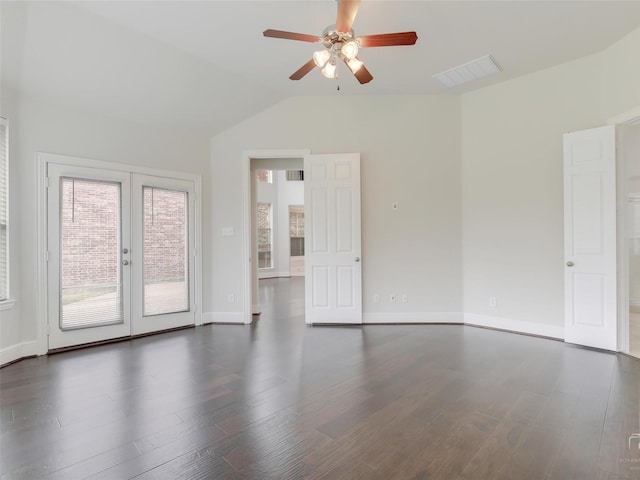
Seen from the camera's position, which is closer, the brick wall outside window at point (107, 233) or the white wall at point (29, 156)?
the white wall at point (29, 156)

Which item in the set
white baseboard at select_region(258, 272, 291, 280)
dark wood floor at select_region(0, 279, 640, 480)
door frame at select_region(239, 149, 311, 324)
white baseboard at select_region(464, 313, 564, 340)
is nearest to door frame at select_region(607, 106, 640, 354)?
dark wood floor at select_region(0, 279, 640, 480)

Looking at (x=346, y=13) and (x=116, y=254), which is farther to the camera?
(x=116, y=254)

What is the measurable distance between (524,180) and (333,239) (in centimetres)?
259

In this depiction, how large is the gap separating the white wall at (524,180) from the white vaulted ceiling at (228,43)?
28 cm

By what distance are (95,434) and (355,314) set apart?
3.18 metres

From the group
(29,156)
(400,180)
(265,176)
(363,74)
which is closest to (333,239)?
(400,180)

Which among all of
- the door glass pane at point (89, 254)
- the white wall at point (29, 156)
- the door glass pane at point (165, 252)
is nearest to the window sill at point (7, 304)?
the white wall at point (29, 156)

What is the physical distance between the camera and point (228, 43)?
3.26 metres

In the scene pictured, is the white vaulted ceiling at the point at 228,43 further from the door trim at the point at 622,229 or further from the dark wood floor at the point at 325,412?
the dark wood floor at the point at 325,412

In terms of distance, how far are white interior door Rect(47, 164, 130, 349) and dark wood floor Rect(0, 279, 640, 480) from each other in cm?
34

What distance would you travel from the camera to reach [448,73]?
3.87m

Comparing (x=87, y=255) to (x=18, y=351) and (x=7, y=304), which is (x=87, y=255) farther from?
(x=18, y=351)

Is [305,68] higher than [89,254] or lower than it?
higher

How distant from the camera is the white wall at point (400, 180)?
452 centimetres
